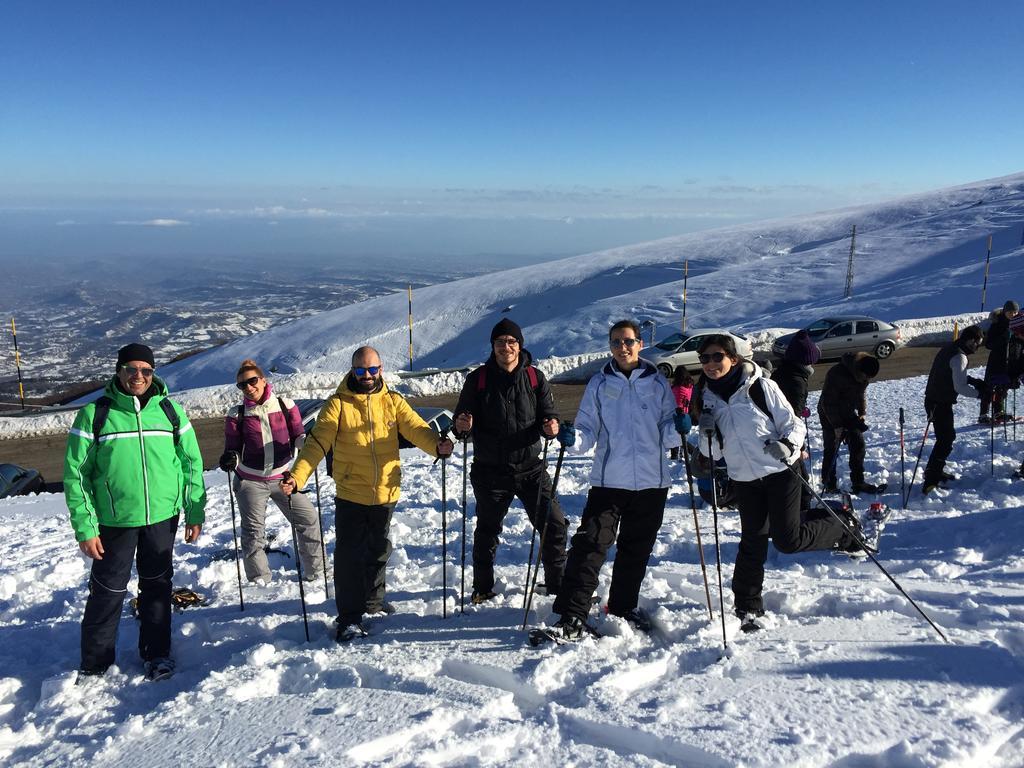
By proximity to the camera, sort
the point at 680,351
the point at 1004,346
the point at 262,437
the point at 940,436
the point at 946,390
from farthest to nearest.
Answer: the point at 680,351 → the point at 1004,346 → the point at 940,436 → the point at 946,390 → the point at 262,437

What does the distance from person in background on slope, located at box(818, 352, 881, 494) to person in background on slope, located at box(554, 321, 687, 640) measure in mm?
3776

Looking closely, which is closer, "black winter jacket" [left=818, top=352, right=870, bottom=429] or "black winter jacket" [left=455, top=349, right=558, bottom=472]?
"black winter jacket" [left=455, top=349, right=558, bottom=472]

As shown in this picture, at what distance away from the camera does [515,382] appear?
438cm

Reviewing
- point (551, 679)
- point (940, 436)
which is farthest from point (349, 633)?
point (940, 436)

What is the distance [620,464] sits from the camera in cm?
404

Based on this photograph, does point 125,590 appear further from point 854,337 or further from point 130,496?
point 854,337

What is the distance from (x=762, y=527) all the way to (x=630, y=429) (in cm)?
105

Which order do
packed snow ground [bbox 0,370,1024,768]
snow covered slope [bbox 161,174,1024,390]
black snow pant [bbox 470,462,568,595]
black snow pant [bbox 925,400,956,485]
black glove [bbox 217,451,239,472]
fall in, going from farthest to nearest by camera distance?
snow covered slope [bbox 161,174,1024,390], black snow pant [bbox 925,400,956,485], black glove [bbox 217,451,239,472], black snow pant [bbox 470,462,568,595], packed snow ground [bbox 0,370,1024,768]

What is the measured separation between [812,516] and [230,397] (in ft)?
51.1

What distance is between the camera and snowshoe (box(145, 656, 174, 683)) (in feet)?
13.2

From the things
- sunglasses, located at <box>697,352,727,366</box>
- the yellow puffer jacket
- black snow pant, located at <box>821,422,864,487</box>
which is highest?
sunglasses, located at <box>697,352,727,366</box>

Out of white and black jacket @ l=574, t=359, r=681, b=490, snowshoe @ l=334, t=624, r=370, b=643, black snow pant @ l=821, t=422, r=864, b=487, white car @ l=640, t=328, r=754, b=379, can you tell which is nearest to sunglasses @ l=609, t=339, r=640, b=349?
white and black jacket @ l=574, t=359, r=681, b=490

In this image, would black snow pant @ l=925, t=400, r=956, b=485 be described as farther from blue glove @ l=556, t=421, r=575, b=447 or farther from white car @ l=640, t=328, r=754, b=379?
white car @ l=640, t=328, r=754, b=379

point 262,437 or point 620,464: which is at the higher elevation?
point 620,464
